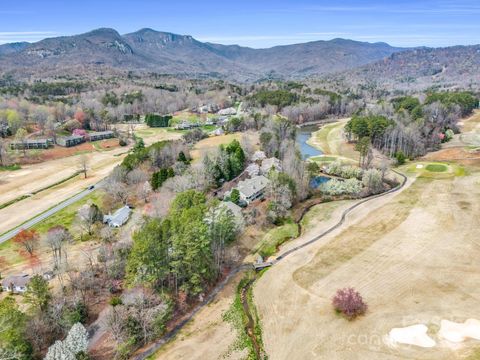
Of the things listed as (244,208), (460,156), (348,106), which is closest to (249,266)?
(244,208)

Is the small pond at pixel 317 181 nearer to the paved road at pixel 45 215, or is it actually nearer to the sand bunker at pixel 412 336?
the sand bunker at pixel 412 336

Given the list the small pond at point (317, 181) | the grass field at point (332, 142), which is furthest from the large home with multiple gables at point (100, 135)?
the small pond at point (317, 181)

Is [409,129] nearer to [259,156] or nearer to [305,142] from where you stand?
[305,142]

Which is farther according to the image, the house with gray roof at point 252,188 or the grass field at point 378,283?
the house with gray roof at point 252,188

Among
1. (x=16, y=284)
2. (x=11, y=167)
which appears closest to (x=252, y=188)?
(x=16, y=284)

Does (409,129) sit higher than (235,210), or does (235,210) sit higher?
(409,129)

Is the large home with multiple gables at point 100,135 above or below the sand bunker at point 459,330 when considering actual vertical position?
above
